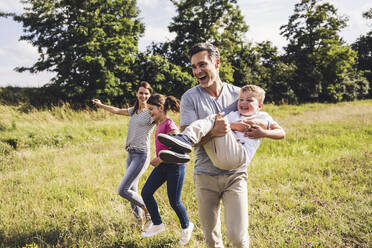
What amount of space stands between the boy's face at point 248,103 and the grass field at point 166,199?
196cm

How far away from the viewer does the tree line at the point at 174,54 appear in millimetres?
17344

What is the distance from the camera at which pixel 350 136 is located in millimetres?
9688

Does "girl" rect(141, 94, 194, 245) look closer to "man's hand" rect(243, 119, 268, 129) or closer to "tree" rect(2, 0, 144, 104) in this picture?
"man's hand" rect(243, 119, 268, 129)

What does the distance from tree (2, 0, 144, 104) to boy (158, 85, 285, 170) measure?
16.3 m

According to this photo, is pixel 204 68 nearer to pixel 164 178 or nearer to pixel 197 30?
pixel 164 178

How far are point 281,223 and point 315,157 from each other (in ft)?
14.2

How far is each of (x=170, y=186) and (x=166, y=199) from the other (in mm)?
1815

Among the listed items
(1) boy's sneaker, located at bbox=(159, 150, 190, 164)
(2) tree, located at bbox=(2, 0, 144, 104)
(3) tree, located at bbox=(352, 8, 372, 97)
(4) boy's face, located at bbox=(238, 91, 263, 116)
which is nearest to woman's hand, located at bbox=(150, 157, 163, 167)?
(1) boy's sneaker, located at bbox=(159, 150, 190, 164)

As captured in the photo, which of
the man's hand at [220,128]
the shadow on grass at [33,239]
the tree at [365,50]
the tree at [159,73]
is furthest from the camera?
the tree at [365,50]

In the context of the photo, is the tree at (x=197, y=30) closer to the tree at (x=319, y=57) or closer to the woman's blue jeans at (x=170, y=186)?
the tree at (x=319, y=57)

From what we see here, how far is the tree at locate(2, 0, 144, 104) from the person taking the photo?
55.7 feet

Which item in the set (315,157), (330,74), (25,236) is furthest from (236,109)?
(330,74)

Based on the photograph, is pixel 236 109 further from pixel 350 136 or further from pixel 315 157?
pixel 350 136

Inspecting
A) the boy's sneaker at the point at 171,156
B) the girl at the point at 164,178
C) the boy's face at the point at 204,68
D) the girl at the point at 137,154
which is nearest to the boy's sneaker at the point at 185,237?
the girl at the point at 164,178
